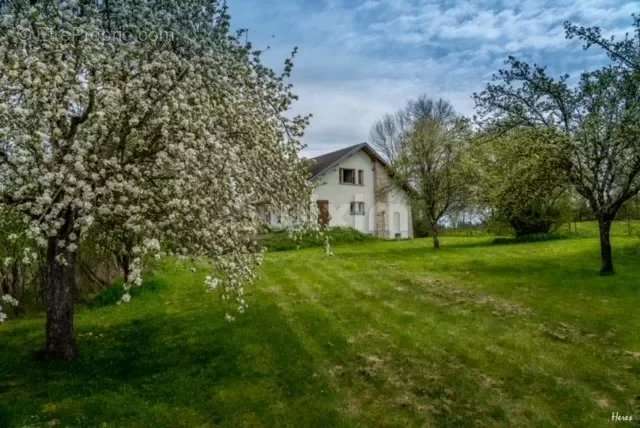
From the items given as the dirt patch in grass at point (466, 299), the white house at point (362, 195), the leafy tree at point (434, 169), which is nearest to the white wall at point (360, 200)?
the white house at point (362, 195)

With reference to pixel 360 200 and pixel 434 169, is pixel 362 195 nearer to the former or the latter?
pixel 360 200

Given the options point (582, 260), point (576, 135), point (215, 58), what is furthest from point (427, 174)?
point (215, 58)

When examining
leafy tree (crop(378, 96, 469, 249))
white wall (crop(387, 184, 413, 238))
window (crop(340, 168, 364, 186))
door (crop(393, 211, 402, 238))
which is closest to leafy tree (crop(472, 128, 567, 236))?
leafy tree (crop(378, 96, 469, 249))

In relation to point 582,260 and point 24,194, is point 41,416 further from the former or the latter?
point 582,260

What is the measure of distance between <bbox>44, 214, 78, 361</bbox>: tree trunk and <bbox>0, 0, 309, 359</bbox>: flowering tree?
1.1 inches

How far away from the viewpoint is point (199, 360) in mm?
10617

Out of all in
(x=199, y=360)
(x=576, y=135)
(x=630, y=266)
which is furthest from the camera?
(x=630, y=266)

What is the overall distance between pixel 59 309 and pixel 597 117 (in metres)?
18.5

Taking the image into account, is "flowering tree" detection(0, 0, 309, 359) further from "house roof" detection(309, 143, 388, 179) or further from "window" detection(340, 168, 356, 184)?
"window" detection(340, 168, 356, 184)

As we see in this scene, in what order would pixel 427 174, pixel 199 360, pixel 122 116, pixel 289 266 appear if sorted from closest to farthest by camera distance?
pixel 122 116 < pixel 199 360 < pixel 289 266 < pixel 427 174

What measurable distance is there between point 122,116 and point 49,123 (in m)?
1.23

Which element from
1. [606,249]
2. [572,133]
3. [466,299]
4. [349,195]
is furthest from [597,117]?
[349,195]

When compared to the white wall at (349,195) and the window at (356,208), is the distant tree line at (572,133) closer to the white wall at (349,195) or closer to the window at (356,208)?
the white wall at (349,195)

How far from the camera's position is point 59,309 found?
1046 centimetres
